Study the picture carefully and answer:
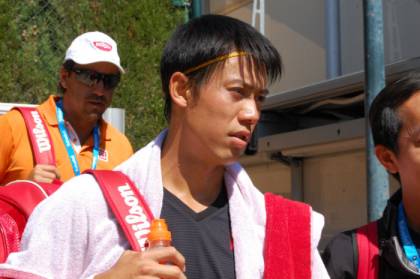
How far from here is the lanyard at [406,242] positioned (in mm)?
Result: 2451

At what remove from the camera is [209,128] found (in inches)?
85.8

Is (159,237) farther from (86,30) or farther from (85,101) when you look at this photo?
(86,30)

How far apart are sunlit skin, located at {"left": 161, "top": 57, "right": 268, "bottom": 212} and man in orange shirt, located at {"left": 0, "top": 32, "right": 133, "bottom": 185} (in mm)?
1464

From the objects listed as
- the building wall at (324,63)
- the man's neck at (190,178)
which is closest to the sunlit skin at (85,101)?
the man's neck at (190,178)

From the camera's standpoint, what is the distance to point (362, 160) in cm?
637

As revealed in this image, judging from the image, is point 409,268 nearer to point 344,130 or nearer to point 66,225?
point 66,225

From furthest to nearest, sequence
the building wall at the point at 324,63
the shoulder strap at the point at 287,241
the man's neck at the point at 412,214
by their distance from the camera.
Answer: the building wall at the point at 324,63 → the man's neck at the point at 412,214 → the shoulder strap at the point at 287,241

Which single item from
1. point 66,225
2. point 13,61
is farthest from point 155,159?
point 13,61

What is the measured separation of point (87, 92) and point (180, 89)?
1659mm

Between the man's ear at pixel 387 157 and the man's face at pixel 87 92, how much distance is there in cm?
156

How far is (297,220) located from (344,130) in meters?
4.01

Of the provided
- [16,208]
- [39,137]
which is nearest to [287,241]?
[16,208]

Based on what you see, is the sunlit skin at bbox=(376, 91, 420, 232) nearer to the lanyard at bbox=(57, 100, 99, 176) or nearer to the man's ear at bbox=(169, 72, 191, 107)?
the man's ear at bbox=(169, 72, 191, 107)

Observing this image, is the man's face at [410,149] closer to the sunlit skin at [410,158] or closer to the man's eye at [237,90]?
the sunlit skin at [410,158]
